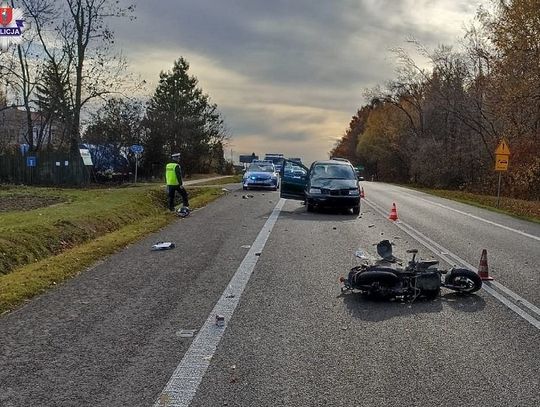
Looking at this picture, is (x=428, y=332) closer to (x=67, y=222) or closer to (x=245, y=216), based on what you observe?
(x=67, y=222)

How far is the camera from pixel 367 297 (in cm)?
724

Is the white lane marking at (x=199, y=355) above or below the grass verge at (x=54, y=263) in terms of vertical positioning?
above

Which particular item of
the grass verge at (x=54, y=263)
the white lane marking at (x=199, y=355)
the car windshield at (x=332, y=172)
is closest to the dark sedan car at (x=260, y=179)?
the car windshield at (x=332, y=172)

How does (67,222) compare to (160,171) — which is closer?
(67,222)

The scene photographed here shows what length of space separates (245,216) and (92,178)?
29.9 m

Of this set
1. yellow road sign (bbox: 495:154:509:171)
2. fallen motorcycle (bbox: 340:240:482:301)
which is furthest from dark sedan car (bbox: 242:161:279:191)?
fallen motorcycle (bbox: 340:240:482:301)

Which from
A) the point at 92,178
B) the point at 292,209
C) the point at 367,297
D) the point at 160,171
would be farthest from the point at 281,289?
the point at 160,171

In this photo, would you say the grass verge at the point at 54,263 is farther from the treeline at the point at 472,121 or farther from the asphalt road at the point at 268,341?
the treeline at the point at 472,121

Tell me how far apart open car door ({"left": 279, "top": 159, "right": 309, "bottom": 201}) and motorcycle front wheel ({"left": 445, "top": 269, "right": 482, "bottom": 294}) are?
13.5 meters

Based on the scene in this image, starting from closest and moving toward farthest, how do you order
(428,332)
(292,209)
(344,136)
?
1. (428,332)
2. (292,209)
3. (344,136)

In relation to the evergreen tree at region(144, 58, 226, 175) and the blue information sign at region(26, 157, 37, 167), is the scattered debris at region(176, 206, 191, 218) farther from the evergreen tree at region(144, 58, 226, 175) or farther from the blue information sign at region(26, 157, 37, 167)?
the evergreen tree at region(144, 58, 226, 175)

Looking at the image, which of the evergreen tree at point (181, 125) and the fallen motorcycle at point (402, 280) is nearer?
the fallen motorcycle at point (402, 280)

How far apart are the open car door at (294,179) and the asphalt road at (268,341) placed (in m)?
11.2

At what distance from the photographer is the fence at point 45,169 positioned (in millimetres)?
39469
